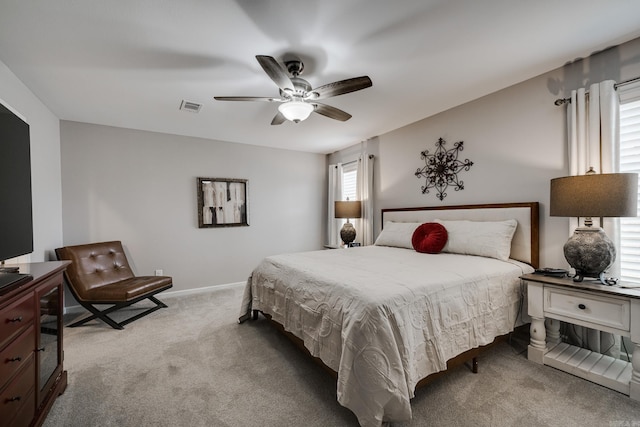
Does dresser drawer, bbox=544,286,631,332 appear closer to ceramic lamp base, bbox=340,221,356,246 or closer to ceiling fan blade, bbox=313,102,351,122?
ceiling fan blade, bbox=313,102,351,122

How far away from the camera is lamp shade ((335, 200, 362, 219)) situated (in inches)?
172

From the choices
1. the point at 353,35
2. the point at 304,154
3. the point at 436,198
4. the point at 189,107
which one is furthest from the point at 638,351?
the point at 304,154

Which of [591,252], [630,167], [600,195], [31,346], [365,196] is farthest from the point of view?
[365,196]

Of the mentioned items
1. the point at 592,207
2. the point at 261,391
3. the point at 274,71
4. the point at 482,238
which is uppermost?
the point at 274,71

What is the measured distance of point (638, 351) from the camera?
1.64 metres

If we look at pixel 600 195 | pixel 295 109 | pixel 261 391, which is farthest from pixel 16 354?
pixel 600 195

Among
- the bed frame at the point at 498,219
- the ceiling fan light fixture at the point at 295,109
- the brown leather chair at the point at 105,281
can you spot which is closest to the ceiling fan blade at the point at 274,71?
the ceiling fan light fixture at the point at 295,109

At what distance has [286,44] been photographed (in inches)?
76.4

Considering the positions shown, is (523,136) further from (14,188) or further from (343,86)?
(14,188)

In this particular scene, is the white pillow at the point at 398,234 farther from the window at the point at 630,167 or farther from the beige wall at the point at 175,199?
the beige wall at the point at 175,199

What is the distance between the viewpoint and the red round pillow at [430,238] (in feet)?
9.32

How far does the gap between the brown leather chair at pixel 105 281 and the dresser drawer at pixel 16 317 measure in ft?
5.38

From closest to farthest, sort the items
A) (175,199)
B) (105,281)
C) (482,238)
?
(482,238), (105,281), (175,199)

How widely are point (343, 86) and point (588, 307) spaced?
2.33 m
